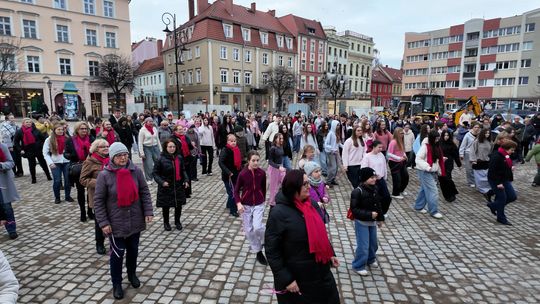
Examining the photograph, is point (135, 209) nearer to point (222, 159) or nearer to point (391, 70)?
point (222, 159)

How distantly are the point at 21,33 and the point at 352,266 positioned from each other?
4265 cm

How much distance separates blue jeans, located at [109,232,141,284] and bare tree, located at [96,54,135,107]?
34.8 m

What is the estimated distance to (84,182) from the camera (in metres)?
4.71

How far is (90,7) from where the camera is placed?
124ft

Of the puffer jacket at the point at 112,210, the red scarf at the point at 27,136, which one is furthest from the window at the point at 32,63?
the puffer jacket at the point at 112,210

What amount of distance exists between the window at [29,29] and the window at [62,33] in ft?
6.90

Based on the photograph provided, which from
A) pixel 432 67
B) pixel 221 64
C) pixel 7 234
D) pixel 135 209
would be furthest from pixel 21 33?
pixel 432 67

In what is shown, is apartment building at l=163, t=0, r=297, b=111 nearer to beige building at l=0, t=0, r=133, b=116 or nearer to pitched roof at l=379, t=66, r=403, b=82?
beige building at l=0, t=0, r=133, b=116

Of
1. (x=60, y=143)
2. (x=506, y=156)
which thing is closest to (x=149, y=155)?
(x=60, y=143)

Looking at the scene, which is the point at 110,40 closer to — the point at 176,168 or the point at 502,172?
the point at 176,168

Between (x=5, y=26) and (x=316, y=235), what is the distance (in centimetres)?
4347

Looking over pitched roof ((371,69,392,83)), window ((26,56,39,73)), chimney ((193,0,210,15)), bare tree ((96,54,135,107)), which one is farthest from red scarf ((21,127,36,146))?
pitched roof ((371,69,392,83))

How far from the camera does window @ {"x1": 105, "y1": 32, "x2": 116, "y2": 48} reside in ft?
128


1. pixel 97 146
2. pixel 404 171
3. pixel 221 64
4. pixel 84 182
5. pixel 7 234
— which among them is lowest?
pixel 7 234
